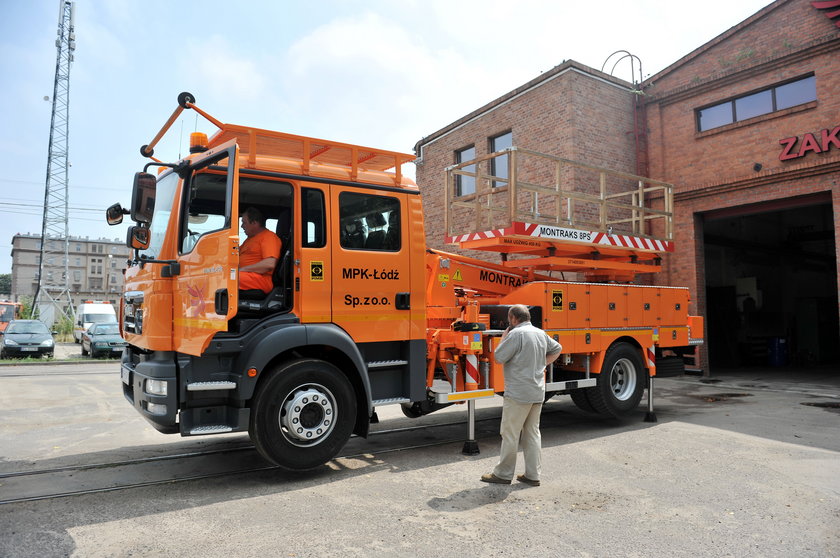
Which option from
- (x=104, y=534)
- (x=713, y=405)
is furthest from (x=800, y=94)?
(x=104, y=534)

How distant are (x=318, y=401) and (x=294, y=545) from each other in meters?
1.63

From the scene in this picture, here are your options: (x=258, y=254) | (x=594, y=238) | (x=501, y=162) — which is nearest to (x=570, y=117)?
(x=501, y=162)

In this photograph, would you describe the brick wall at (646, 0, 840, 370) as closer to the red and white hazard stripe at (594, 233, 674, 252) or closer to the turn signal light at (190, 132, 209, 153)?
the red and white hazard stripe at (594, 233, 674, 252)

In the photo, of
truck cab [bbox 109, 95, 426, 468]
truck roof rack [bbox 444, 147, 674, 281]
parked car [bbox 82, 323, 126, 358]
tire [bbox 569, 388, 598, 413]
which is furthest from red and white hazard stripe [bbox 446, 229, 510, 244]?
parked car [bbox 82, 323, 126, 358]

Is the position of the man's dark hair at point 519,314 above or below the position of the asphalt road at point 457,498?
above

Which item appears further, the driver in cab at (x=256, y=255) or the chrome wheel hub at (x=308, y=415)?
the driver in cab at (x=256, y=255)

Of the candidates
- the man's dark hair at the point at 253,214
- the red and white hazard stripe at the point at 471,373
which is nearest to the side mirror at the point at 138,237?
the man's dark hair at the point at 253,214

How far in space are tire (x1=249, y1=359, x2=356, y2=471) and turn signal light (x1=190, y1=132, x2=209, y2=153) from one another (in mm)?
2256

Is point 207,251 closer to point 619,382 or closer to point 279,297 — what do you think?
point 279,297

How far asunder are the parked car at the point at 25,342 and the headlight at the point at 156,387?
18.1 m

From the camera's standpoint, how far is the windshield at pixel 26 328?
20094mm

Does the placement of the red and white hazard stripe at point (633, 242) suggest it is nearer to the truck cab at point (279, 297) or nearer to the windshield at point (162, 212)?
the truck cab at point (279, 297)

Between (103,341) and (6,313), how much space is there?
11604 mm

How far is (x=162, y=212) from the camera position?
5.59m
